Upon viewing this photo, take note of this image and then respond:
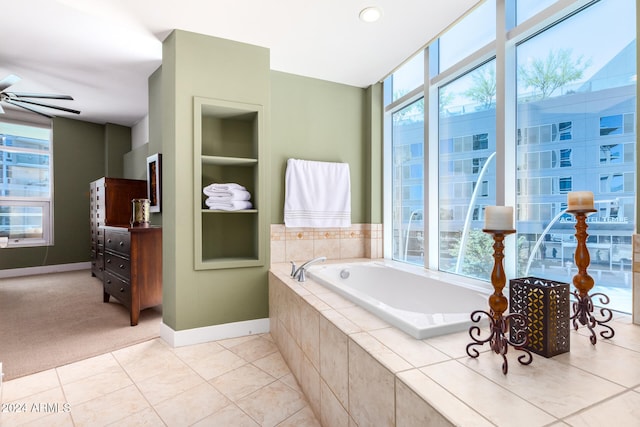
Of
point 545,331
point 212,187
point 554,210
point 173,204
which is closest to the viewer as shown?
point 545,331

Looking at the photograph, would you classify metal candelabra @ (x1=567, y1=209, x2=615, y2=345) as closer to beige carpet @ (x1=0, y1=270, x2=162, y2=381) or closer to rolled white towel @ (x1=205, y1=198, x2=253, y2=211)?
rolled white towel @ (x1=205, y1=198, x2=253, y2=211)

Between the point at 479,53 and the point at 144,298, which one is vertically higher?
the point at 479,53

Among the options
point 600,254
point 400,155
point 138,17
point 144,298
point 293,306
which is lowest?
point 144,298

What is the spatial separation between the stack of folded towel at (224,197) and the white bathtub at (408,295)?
77 centimetres

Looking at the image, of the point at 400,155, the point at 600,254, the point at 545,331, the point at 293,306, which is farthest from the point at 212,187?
the point at 600,254

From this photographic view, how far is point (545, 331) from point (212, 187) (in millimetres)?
2225

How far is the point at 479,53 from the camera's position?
90.5 inches

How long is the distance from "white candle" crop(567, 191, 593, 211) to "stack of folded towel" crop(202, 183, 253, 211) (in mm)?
2049

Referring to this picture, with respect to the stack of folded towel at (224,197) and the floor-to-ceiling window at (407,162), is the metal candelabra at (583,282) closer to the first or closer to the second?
the floor-to-ceiling window at (407,162)

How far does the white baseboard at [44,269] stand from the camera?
4910 millimetres

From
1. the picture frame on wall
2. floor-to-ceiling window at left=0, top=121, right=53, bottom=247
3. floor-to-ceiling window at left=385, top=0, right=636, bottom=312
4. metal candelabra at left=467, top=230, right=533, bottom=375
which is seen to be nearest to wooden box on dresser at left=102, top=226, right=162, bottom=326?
the picture frame on wall

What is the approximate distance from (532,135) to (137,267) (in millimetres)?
3111

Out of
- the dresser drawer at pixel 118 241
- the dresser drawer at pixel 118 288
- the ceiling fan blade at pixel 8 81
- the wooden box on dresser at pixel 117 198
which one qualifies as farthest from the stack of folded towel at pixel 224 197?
the ceiling fan blade at pixel 8 81

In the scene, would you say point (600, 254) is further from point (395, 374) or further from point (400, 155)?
point (400, 155)
